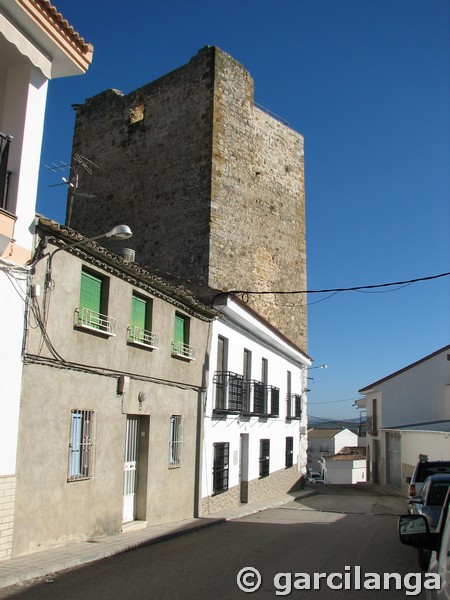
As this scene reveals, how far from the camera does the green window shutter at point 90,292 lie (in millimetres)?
9750

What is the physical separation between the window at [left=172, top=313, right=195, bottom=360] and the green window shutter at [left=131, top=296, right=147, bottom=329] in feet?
4.79

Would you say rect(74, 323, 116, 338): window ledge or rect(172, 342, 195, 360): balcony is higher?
rect(172, 342, 195, 360): balcony

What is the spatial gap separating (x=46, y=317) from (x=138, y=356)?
9.90 ft

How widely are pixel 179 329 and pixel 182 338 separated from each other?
280 millimetres

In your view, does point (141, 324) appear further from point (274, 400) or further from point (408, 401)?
point (408, 401)

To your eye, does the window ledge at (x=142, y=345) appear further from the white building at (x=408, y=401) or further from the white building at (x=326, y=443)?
the white building at (x=326, y=443)

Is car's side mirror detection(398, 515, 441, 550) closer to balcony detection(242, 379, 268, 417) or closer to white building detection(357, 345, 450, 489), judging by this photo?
balcony detection(242, 379, 268, 417)

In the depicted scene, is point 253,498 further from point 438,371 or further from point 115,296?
point 438,371

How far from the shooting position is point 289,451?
895 inches

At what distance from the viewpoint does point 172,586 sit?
6957 mm

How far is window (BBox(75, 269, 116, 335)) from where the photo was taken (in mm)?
9621

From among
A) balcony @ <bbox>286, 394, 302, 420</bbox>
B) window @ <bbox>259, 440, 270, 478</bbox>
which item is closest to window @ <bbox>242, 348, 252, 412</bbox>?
window @ <bbox>259, 440, 270, 478</bbox>

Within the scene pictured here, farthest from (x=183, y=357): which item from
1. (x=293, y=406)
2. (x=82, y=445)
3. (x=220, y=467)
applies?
(x=293, y=406)

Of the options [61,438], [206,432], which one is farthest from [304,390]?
[61,438]
